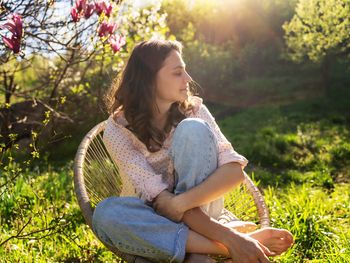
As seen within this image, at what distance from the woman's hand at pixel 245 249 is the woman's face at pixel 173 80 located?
2.47ft

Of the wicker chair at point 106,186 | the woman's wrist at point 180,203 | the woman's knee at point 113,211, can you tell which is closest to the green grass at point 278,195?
the wicker chair at point 106,186

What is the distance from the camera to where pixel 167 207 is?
1.82 m

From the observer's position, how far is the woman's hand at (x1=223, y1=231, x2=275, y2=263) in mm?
1671

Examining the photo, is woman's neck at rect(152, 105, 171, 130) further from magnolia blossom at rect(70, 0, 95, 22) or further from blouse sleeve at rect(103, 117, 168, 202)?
magnolia blossom at rect(70, 0, 95, 22)

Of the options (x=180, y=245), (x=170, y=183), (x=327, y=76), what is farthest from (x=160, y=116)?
(x=327, y=76)

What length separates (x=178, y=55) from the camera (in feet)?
7.31

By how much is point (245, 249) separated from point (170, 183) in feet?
1.66

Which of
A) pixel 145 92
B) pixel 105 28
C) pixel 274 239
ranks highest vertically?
pixel 105 28

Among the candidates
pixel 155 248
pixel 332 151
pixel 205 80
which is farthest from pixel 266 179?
pixel 205 80

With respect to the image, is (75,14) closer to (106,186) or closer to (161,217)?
(161,217)

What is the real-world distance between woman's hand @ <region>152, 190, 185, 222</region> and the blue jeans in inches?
1.3

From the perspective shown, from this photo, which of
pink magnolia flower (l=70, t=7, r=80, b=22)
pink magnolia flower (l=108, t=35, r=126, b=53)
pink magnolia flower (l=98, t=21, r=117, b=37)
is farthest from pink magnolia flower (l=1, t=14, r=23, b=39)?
pink magnolia flower (l=108, t=35, r=126, b=53)

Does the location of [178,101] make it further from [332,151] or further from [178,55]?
[332,151]

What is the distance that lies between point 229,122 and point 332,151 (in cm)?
280
